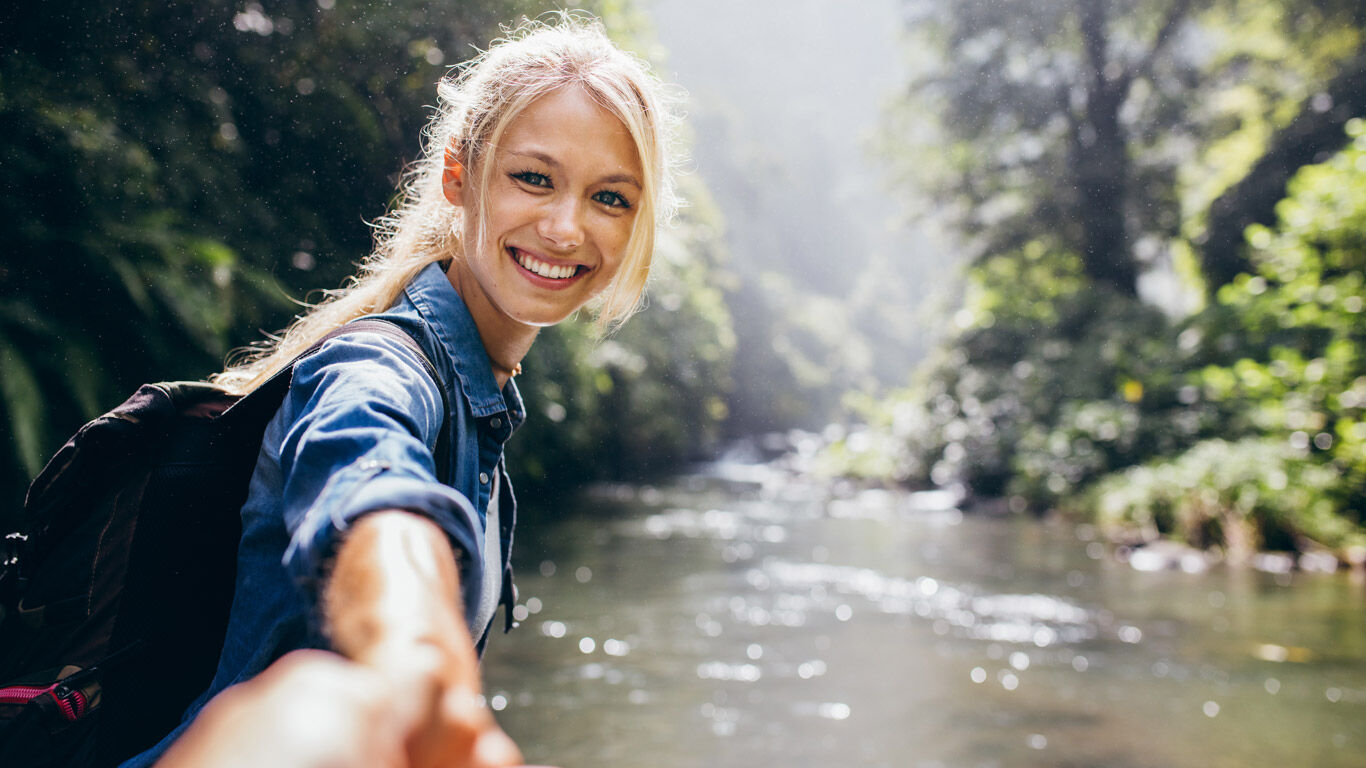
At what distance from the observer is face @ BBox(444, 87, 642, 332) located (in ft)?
4.23

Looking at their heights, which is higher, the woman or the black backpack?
the woman

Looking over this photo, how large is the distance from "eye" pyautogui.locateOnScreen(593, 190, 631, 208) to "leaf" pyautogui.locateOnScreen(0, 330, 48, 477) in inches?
125

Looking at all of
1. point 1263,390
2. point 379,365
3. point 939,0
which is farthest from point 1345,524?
point 939,0

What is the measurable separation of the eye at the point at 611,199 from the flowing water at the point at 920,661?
3055 mm

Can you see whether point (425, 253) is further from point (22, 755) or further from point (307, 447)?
point (22, 755)

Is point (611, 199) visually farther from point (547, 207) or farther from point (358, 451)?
point (358, 451)

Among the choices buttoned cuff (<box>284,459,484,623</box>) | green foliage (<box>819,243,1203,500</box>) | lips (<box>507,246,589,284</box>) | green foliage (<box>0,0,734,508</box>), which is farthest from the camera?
green foliage (<box>819,243,1203,500</box>)

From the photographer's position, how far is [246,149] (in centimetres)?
553

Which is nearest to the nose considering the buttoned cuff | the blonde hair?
the blonde hair

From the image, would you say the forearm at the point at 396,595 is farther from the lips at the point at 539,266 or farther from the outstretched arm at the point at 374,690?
the lips at the point at 539,266

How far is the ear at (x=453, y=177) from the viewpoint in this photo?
55.4 inches

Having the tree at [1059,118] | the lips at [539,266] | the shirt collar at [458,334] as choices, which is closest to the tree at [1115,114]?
the tree at [1059,118]

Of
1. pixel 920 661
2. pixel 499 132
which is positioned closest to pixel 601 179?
pixel 499 132

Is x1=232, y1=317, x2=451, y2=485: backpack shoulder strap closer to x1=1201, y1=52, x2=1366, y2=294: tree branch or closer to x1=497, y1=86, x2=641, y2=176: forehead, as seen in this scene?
x1=497, y1=86, x2=641, y2=176: forehead
